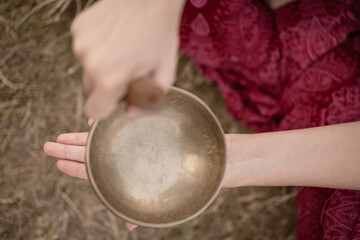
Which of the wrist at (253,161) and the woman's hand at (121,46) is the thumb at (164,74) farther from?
the wrist at (253,161)

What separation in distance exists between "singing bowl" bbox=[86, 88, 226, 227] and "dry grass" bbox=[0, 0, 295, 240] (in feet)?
1.25

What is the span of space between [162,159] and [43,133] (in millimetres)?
500

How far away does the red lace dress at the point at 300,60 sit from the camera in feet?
2.48

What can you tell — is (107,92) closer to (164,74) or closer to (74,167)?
(164,74)

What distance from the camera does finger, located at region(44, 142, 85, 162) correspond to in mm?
787

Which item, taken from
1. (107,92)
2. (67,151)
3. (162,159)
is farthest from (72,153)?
(107,92)

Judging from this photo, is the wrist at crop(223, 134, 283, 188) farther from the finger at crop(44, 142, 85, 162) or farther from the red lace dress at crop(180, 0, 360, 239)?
the finger at crop(44, 142, 85, 162)

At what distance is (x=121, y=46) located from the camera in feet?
1.49

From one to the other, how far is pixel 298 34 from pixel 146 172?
1.58 ft

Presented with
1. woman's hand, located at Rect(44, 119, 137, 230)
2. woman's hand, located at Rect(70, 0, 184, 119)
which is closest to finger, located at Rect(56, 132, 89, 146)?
woman's hand, located at Rect(44, 119, 137, 230)

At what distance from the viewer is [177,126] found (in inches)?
28.7

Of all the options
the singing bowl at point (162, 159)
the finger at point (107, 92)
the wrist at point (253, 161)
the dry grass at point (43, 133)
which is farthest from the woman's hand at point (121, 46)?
the dry grass at point (43, 133)

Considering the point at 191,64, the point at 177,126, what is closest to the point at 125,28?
the point at 177,126

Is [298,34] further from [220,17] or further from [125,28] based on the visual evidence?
[125,28]
